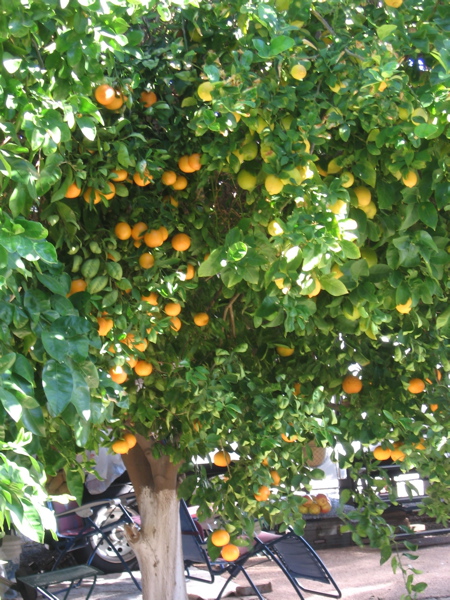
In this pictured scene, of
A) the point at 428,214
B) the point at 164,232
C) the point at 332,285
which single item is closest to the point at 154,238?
the point at 164,232

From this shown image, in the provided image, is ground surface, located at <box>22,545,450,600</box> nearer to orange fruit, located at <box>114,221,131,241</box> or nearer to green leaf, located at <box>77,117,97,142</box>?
orange fruit, located at <box>114,221,131,241</box>

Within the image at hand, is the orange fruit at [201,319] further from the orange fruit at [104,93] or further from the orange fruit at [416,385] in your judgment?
the orange fruit at [104,93]

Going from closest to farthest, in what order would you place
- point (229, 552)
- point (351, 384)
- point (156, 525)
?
point (229, 552)
point (351, 384)
point (156, 525)

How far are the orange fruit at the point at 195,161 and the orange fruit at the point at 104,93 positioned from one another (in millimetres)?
325

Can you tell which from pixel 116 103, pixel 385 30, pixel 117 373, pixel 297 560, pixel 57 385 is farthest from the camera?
pixel 297 560

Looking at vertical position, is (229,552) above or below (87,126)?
below

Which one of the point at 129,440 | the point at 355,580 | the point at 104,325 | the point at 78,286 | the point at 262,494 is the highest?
the point at 78,286

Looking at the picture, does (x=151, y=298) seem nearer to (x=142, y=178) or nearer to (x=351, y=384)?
(x=142, y=178)

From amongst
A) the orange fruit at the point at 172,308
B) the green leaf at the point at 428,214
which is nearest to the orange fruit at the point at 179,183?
the orange fruit at the point at 172,308

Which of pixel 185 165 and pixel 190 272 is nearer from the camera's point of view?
pixel 185 165

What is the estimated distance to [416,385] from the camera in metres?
2.21

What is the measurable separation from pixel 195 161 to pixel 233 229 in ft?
1.38

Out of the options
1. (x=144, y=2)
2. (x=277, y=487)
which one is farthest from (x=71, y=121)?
(x=277, y=487)

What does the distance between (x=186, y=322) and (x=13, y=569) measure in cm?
444
